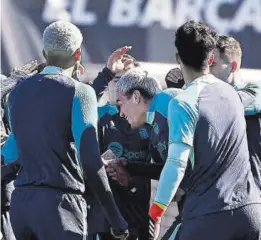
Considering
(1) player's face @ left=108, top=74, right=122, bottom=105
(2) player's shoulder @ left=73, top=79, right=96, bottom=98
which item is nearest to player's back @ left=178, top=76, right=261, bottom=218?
(2) player's shoulder @ left=73, top=79, right=96, bottom=98

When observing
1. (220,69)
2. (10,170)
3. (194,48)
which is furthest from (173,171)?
(10,170)

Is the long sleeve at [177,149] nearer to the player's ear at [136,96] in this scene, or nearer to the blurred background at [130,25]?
the player's ear at [136,96]

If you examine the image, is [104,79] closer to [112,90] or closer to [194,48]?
[112,90]

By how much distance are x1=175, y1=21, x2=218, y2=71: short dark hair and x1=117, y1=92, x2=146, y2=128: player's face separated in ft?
2.74

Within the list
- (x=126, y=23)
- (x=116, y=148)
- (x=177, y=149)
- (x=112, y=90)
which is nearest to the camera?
(x=177, y=149)

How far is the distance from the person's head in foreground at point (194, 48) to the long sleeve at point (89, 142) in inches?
19.2

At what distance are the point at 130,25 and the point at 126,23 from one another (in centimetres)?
4

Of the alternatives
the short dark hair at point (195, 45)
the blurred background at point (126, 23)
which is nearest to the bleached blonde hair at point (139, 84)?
the short dark hair at point (195, 45)

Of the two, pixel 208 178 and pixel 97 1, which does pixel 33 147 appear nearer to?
pixel 208 178

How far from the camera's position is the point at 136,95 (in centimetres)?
468

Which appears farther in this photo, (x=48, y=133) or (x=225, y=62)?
(x=225, y=62)

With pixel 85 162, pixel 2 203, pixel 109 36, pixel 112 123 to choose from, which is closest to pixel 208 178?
pixel 85 162

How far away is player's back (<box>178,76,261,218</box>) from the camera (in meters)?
3.77

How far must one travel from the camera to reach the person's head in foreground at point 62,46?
160 inches
